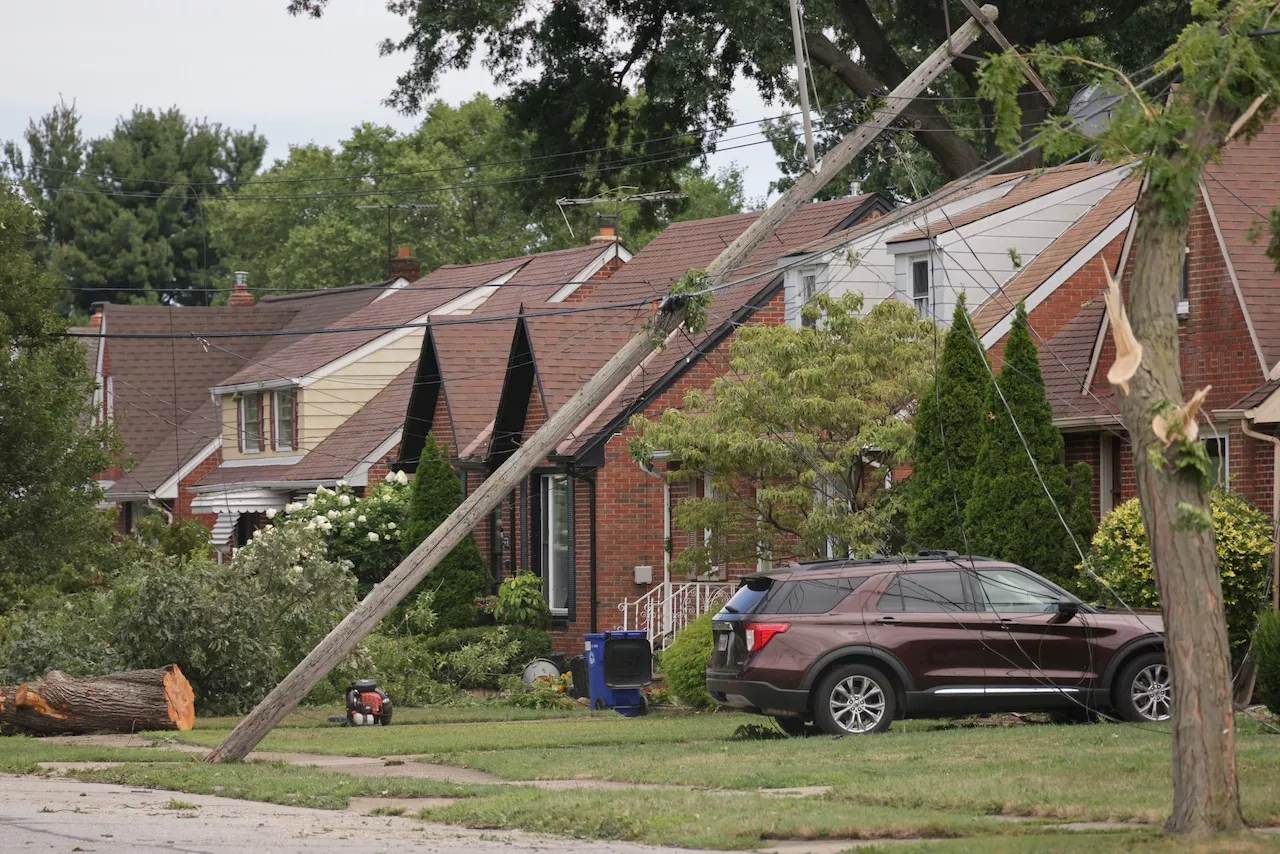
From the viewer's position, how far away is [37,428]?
83.0ft

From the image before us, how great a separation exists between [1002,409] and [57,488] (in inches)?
506

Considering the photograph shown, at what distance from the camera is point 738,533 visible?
25.0 m

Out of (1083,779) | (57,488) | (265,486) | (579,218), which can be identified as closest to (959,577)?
(1083,779)

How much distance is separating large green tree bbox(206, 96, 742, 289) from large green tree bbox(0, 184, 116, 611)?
3555 cm

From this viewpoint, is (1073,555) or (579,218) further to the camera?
(579,218)

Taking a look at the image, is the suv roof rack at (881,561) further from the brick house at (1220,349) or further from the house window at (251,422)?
the house window at (251,422)

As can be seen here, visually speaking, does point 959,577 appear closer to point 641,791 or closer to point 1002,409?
point 1002,409

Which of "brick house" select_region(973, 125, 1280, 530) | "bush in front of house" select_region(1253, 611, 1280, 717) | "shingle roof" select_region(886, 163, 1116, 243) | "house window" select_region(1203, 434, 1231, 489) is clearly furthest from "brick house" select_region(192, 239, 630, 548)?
"bush in front of house" select_region(1253, 611, 1280, 717)

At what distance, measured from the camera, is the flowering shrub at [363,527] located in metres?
34.1

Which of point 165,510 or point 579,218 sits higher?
point 579,218

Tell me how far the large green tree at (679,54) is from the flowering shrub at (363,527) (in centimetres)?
744

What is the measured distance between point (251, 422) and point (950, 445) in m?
26.3

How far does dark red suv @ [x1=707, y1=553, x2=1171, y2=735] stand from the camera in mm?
18000

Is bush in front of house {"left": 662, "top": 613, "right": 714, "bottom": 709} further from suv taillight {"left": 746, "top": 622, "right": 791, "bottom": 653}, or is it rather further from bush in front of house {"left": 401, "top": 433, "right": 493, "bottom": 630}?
bush in front of house {"left": 401, "top": 433, "right": 493, "bottom": 630}
